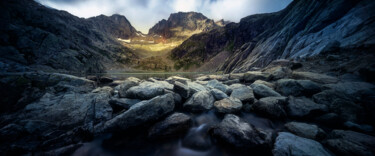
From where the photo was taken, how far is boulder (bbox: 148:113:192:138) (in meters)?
4.83

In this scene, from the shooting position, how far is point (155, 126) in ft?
16.6

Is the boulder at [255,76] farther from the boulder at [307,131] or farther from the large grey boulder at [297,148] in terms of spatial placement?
the large grey boulder at [297,148]

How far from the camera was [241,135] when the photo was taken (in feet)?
13.7

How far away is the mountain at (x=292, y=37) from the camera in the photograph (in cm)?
1443

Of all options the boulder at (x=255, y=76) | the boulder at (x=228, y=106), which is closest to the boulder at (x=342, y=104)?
the boulder at (x=228, y=106)

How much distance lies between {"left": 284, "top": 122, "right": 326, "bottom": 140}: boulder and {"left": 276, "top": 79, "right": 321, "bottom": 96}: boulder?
4089 mm

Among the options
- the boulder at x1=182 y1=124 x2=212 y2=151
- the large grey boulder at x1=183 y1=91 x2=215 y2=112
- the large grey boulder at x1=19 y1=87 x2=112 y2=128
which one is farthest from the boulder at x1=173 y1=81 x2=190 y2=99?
the large grey boulder at x1=19 y1=87 x2=112 y2=128

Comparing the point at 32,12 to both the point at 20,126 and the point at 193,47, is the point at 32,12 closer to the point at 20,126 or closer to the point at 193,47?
the point at 20,126

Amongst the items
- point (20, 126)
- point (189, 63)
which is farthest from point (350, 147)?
point (189, 63)

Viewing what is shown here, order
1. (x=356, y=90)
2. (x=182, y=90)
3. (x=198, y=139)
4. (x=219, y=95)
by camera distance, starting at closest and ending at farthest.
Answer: (x=198, y=139), (x=356, y=90), (x=182, y=90), (x=219, y=95)

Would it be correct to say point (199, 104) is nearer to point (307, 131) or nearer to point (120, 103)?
point (120, 103)

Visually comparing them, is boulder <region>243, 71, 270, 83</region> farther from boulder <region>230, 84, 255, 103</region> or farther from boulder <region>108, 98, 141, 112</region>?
boulder <region>108, 98, 141, 112</region>

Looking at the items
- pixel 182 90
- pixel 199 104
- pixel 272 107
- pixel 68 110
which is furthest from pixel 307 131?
pixel 68 110

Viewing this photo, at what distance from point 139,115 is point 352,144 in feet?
24.1
